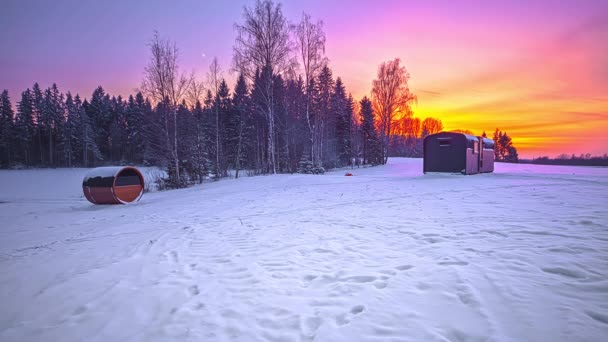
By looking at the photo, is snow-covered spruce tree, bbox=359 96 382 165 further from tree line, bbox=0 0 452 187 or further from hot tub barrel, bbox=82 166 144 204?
hot tub barrel, bbox=82 166 144 204

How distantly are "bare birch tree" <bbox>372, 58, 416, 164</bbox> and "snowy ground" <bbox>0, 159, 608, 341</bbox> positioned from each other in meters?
24.2

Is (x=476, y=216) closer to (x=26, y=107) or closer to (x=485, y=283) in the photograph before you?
(x=485, y=283)

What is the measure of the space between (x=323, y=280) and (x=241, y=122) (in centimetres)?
2387

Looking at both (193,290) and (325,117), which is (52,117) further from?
(193,290)

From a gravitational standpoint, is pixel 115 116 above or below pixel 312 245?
above

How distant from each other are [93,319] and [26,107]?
65.2 m

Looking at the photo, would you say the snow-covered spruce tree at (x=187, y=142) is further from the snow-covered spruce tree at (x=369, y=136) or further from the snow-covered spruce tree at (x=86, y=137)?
the snow-covered spruce tree at (x=86, y=137)

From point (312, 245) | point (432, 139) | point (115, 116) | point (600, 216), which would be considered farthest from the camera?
point (115, 116)

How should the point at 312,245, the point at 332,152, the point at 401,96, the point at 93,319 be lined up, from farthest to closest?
the point at 332,152
the point at 401,96
the point at 312,245
the point at 93,319

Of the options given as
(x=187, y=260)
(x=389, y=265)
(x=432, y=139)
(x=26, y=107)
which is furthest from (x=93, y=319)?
(x=26, y=107)

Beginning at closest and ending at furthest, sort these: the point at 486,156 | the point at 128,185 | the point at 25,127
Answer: the point at 128,185 < the point at 486,156 < the point at 25,127

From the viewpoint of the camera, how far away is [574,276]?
2500mm

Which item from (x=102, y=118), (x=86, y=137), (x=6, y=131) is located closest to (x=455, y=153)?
(x=86, y=137)

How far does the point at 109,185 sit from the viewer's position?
29.8 feet
